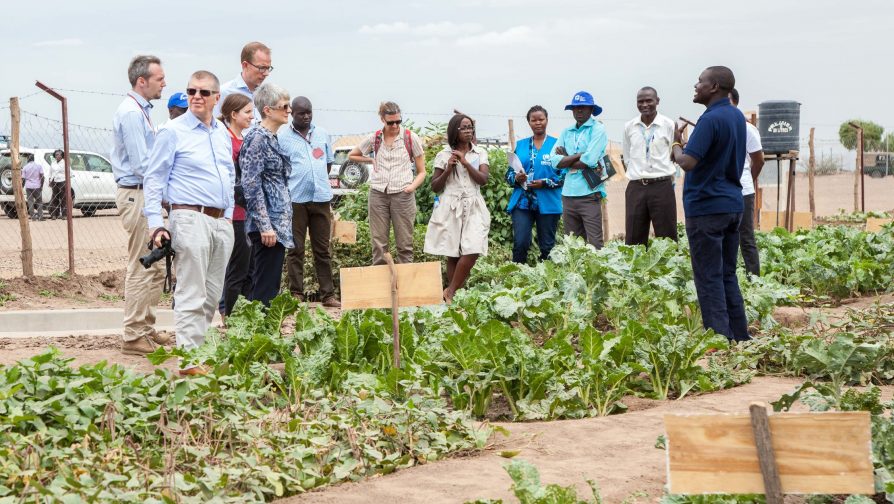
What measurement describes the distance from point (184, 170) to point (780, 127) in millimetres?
11352

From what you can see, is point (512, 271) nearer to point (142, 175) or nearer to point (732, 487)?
point (142, 175)

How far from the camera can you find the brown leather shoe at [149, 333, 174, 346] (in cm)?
706

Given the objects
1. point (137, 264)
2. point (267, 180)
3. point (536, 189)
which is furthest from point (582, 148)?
point (137, 264)

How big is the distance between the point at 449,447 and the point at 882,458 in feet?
5.52

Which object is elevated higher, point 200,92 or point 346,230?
point 200,92

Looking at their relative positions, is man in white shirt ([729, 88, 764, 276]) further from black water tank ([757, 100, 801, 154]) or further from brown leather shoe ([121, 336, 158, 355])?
black water tank ([757, 100, 801, 154])

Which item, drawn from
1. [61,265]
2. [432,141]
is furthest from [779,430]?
[61,265]

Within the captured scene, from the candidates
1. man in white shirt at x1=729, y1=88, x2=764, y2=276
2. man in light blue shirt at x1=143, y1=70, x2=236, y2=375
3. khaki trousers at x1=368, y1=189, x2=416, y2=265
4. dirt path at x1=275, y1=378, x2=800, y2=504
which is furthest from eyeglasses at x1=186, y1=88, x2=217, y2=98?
man in white shirt at x1=729, y1=88, x2=764, y2=276

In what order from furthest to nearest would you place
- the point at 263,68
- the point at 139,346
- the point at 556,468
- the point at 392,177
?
the point at 392,177, the point at 263,68, the point at 139,346, the point at 556,468

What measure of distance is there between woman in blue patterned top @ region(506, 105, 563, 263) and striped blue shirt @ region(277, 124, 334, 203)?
1.67 metres

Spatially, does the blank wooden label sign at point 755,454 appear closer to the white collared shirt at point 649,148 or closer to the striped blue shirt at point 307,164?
the white collared shirt at point 649,148

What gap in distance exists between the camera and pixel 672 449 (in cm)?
293

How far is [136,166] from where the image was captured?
6.75 m

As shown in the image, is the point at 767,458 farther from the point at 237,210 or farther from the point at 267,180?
the point at 237,210
